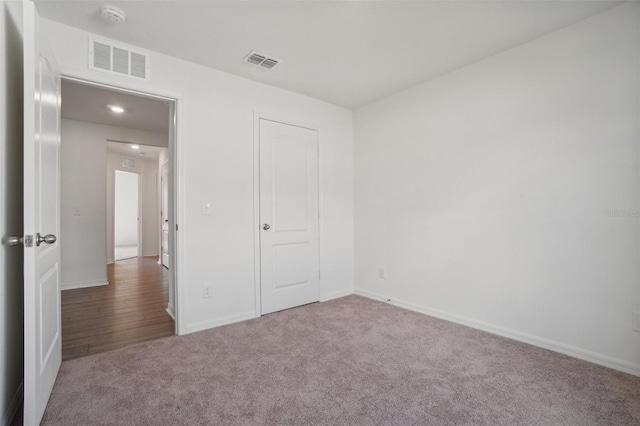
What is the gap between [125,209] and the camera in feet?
33.5

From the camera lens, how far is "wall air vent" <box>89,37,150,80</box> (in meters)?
2.36

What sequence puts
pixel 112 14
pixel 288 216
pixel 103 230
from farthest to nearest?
1. pixel 103 230
2. pixel 288 216
3. pixel 112 14

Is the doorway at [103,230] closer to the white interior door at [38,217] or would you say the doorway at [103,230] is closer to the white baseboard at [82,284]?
the white baseboard at [82,284]

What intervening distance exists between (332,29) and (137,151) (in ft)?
20.5

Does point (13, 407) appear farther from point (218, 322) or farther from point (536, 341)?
point (536, 341)

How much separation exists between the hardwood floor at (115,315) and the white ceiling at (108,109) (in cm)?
230

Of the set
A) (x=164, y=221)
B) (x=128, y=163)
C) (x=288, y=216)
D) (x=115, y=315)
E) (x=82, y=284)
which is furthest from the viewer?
(x=128, y=163)

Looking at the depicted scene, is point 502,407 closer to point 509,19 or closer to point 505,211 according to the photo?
point 505,211

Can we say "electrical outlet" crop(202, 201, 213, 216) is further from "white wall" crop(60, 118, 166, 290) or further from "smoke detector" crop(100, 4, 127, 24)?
"white wall" crop(60, 118, 166, 290)

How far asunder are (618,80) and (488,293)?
1831mm

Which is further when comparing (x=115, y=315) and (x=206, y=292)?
(x=115, y=315)

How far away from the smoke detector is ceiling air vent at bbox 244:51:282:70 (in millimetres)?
932

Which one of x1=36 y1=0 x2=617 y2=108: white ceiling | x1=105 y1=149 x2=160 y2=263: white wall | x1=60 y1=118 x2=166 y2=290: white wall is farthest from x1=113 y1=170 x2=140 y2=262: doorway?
x1=36 y1=0 x2=617 y2=108: white ceiling

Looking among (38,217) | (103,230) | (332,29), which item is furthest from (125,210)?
(332,29)
